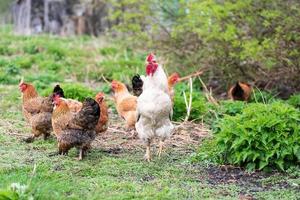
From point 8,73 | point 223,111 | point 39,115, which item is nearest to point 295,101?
point 223,111

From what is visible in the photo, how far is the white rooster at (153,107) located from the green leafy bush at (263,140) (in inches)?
27.9

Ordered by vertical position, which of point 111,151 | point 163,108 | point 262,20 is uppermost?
point 262,20

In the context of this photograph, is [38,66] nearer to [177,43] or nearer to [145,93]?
[177,43]

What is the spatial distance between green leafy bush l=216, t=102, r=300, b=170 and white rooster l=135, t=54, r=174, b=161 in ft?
2.32

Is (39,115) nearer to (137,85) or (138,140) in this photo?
(138,140)

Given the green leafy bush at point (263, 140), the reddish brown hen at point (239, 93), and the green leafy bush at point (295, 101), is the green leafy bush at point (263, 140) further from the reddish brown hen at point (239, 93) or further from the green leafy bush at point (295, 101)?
the reddish brown hen at point (239, 93)

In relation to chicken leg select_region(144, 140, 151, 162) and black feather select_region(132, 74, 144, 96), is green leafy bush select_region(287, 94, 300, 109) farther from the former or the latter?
chicken leg select_region(144, 140, 151, 162)

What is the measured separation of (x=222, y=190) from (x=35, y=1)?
48.1 feet

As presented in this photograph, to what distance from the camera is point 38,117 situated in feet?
25.8

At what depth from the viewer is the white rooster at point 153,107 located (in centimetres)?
700

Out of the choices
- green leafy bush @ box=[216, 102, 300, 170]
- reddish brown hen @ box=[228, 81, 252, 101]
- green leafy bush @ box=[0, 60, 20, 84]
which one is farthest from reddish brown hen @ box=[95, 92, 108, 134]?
green leafy bush @ box=[0, 60, 20, 84]

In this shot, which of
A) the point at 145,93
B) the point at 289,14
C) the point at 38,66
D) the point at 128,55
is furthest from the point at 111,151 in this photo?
the point at 128,55

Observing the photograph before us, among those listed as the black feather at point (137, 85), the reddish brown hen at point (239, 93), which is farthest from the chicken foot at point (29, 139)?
the reddish brown hen at point (239, 93)

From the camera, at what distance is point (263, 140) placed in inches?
257
